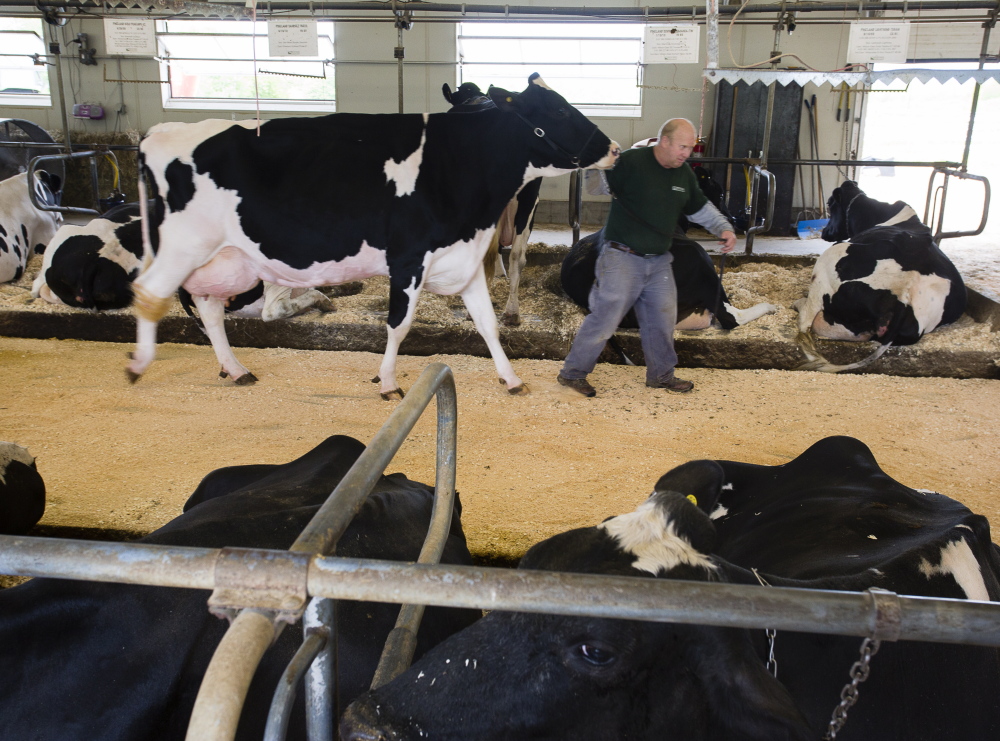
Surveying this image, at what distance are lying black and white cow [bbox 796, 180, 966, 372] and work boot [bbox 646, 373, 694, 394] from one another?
107cm

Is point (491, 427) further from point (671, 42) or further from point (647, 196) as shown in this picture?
point (671, 42)

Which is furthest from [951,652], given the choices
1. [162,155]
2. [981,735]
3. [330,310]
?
[330,310]

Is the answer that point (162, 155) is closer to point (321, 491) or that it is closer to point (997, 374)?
point (321, 491)

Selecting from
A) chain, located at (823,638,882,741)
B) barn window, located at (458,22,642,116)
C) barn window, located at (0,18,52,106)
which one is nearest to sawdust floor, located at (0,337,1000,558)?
chain, located at (823,638,882,741)

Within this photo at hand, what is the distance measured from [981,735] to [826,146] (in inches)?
450

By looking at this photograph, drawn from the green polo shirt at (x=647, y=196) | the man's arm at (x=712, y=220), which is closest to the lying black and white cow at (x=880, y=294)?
the man's arm at (x=712, y=220)

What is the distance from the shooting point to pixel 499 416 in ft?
14.8

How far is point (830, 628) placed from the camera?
0.91m

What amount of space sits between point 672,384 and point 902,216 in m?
3.51

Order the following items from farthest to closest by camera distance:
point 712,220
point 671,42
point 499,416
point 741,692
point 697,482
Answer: point 671,42
point 712,220
point 499,416
point 697,482
point 741,692

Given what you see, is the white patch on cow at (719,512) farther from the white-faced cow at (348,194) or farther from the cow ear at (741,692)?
the white-faced cow at (348,194)

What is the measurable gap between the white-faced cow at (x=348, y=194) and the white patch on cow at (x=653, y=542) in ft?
10.9

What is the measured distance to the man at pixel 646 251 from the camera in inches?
188

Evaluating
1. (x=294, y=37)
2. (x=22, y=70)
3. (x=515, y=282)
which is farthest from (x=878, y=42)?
(x=22, y=70)
